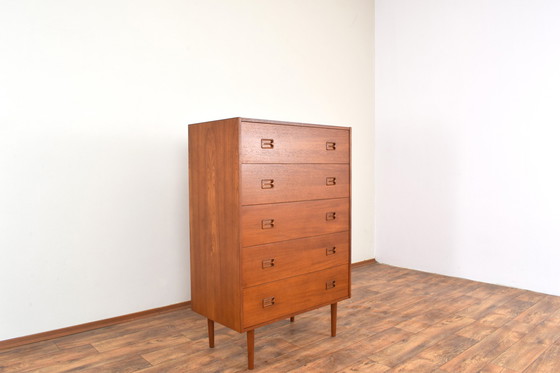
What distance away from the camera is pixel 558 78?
288 centimetres

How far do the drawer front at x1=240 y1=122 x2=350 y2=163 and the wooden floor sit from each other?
0.89m

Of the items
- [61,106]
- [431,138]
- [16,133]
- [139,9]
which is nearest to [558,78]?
[431,138]

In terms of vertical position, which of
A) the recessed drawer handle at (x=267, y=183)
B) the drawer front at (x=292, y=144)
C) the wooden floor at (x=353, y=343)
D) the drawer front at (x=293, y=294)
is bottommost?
the wooden floor at (x=353, y=343)

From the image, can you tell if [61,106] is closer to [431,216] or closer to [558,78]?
[431,216]

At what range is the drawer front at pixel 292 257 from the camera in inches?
74.2

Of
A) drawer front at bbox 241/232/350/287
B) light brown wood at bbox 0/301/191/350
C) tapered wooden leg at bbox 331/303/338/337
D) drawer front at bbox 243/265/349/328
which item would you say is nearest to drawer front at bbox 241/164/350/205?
drawer front at bbox 241/232/350/287

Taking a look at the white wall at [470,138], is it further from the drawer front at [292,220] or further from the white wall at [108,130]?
the drawer front at [292,220]

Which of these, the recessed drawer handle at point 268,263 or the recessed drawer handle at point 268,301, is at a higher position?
the recessed drawer handle at point 268,263

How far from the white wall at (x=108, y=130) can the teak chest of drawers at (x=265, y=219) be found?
0.54m

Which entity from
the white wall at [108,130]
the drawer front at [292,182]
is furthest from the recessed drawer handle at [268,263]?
the white wall at [108,130]

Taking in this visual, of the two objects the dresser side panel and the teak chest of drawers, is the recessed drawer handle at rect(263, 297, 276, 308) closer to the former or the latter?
the teak chest of drawers

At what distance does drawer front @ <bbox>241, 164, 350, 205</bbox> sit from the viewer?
1871mm

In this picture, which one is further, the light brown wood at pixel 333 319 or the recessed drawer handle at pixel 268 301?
the light brown wood at pixel 333 319

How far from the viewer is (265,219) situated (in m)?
1.93
